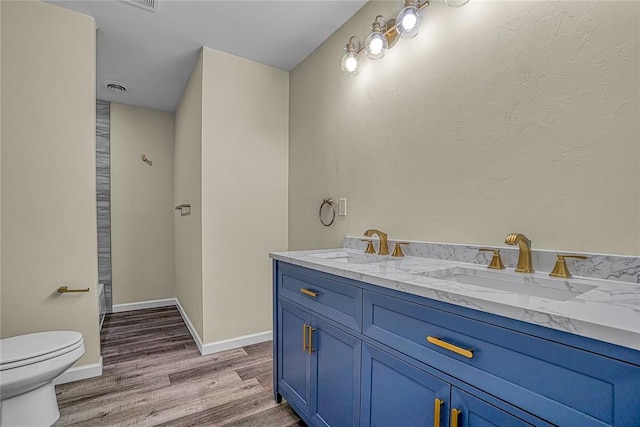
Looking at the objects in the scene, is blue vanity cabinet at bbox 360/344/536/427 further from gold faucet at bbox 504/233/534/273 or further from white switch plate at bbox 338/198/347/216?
white switch plate at bbox 338/198/347/216

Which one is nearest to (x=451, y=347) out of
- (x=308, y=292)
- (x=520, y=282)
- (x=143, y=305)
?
(x=520, y=282)

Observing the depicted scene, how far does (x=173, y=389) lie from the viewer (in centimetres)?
192

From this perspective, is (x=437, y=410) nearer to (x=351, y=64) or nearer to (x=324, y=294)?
(x=324, y=294)

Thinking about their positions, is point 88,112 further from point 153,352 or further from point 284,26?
point 153,352

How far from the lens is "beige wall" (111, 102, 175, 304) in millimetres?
3457

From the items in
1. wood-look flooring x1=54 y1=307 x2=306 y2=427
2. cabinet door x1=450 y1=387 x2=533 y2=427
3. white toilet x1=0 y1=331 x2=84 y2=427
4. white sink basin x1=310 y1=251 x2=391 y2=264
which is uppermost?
white sink basin x1=310 y1=251 x2=391 y2=264

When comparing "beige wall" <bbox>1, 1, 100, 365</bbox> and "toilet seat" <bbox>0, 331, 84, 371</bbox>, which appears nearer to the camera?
"toilet seat" <bbox>0, 331, 84, 371</bbox>

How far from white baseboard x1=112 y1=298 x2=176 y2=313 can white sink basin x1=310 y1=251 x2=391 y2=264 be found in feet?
9.13

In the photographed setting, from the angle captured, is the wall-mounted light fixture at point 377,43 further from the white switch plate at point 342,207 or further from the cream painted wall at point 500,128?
the white switch plate at point 342,207

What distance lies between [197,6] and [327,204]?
1.54 m

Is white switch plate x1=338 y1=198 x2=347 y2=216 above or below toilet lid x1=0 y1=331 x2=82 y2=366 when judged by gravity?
above

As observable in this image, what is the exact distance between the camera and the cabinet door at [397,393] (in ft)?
2.86

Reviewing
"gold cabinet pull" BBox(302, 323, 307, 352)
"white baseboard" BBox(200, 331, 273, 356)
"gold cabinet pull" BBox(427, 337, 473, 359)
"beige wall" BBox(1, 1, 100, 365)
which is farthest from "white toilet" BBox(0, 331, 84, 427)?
"gold cabinet pull" BBox(427, 337, 473, 359)

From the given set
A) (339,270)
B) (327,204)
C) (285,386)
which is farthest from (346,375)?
(327,204)
